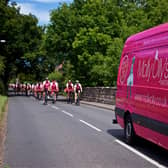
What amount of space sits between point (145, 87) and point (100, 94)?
2624 cm

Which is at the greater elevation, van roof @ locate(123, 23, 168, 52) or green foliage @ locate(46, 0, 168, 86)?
green foliage @ locate(46, 0, 168, 86)

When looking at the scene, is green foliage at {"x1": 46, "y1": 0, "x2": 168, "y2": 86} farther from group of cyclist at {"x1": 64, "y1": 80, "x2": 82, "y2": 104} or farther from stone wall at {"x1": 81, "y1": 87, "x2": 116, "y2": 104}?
group of cyclist at {"x1": 64, "y1": 80, "x2": 82, "y2": 104}

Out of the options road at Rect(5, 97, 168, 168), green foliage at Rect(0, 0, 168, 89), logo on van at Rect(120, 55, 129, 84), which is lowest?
road at Rect(5, 97, 168, 168)

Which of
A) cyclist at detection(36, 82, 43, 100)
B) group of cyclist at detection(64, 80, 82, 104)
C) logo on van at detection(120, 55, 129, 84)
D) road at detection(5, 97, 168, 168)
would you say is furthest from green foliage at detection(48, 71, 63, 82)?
logo on van at detection(120, 55, 129, 84)

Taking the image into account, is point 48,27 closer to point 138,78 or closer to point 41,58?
point 41,58

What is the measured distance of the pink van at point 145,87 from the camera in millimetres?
9289

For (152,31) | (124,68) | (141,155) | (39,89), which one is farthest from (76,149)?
(39,89)

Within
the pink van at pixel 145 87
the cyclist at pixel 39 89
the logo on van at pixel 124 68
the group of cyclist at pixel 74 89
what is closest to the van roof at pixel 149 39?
the pink van at pixel 145 87

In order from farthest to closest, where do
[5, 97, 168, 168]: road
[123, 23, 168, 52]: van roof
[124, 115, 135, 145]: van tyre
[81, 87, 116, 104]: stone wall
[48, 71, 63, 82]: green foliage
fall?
[48, 71, 63, 82]: green foliage, [81, 87, 116, 104]: stone wall, [124, 115, 135, 145]: van tyre, [123, 23, 168, 52]: van roof, [5, 97, 168, 168]: road

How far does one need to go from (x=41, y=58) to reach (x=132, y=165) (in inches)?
2345

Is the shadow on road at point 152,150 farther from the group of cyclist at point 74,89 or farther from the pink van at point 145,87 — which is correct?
the group of cyclist at point 74,89

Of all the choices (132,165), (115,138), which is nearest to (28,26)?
(115,138)

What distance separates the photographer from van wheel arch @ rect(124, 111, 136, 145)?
11781 millimetres

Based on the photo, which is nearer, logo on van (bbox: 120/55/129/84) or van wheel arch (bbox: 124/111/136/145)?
van wheel arch (bbox: 124/111/136/145)
